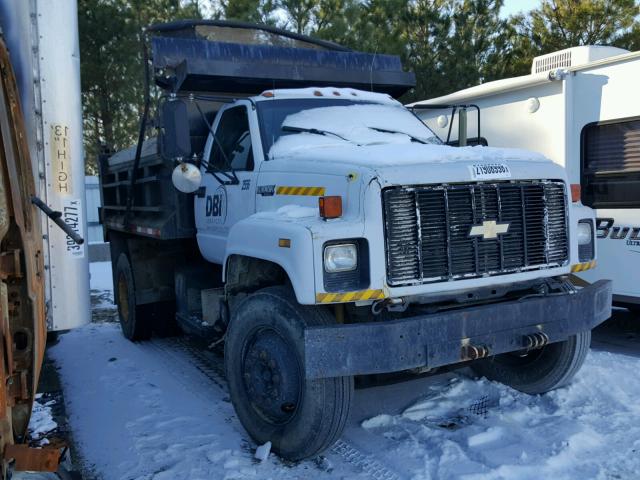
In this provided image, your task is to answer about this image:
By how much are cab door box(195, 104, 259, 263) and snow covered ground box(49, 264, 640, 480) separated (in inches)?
51.0

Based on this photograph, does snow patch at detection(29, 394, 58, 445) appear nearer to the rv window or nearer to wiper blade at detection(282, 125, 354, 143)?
wiper blade at detection(282, 125, 354, 143)

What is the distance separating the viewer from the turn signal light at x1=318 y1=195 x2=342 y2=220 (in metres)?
3.66

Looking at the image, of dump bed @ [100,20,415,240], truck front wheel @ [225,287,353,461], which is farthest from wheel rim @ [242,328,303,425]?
dump bed @ [100,20,415,240]

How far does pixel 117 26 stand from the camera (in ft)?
54.0

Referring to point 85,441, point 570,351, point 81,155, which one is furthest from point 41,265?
point 570,351

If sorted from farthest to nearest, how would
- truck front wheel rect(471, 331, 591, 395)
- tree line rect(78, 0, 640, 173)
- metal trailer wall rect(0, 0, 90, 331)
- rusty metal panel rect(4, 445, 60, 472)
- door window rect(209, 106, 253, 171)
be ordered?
tree line rect(78, 0, 640, 173)
door window rect(209, 106, 253, 171)
truck front wheel rect(471, 331, 591, 395)
metal trailer wall rect(0, 0, 90, 331)
rusty metal panel rect(4, 445, 60, 472)

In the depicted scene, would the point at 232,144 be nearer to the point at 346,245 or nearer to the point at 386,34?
the point at 346,245

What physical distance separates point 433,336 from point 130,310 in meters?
4.42

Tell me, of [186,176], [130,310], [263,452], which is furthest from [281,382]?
[130,310]

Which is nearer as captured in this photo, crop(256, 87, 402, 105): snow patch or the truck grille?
the truck grille

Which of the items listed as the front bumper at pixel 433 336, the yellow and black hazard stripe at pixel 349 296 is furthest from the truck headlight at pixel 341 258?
the front bumper at pixel 433 336

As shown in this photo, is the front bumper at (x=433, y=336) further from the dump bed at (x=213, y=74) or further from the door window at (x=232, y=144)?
the dump bed at (x=213, y=74)

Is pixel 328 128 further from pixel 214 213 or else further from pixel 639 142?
pixel 639 142

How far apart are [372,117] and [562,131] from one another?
253cm
